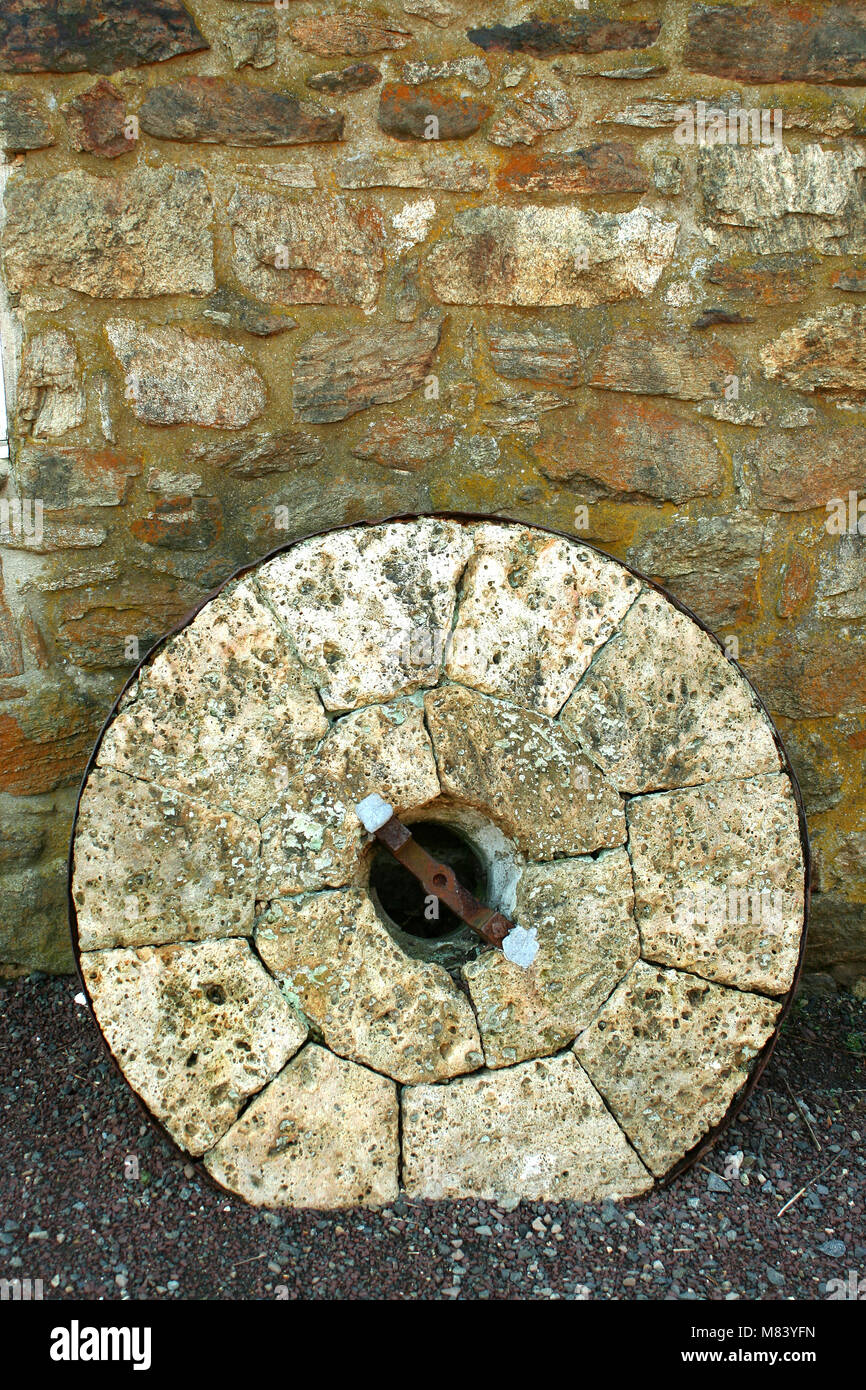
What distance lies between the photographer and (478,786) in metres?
2.01

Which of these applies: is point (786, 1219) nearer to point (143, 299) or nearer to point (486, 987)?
point (486, 987)

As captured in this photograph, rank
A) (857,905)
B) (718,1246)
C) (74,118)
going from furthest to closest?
(857,905)
(74,118)
(718,1246)

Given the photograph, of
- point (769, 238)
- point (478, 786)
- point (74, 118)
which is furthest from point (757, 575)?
point (74, 118)

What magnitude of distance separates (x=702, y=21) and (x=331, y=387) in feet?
3.91

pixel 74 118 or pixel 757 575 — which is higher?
pixel 74 118

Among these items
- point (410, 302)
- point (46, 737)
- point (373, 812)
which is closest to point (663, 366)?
point (410, 302)

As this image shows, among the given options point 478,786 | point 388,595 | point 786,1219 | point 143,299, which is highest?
point 143,299

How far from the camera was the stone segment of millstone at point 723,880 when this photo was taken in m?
2.04

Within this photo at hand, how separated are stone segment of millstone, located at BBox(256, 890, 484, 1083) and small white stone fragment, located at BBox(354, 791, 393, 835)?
6.0 inches

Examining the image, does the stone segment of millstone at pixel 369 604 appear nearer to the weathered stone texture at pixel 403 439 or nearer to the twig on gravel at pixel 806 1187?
the weathered stone texture at pixel 403 439

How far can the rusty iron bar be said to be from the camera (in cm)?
196

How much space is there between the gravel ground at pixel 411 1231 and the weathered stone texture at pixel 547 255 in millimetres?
1994

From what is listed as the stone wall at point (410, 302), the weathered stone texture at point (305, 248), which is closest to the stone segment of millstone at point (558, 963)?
the stone wall at point (410, 302)

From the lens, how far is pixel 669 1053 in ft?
6.63
